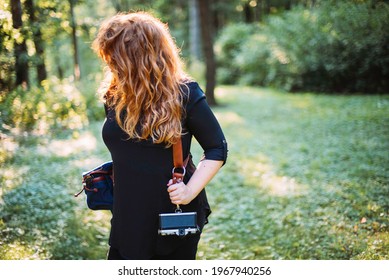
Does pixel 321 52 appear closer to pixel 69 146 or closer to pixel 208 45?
pixel 208 45

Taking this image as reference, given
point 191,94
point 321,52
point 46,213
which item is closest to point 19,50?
point 46,213

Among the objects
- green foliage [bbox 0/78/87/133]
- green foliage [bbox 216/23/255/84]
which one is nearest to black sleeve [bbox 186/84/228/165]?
green foliage [bbox 0/78/87/133]

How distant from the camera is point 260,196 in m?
5.87

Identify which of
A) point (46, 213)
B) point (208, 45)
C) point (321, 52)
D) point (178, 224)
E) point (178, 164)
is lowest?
point (46, 213)

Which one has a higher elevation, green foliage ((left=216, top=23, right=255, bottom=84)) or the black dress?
the black dress

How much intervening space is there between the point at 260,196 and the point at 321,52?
9876mm

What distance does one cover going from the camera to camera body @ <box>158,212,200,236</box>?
2.12 meters

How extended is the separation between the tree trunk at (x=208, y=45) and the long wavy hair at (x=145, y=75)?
35.8 feet

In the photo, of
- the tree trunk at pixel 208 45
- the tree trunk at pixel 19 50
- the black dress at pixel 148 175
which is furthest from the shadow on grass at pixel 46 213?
the tree trunk at pixel 208 45

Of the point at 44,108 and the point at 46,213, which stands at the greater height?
the point at 44,108

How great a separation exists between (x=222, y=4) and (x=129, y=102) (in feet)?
98.5

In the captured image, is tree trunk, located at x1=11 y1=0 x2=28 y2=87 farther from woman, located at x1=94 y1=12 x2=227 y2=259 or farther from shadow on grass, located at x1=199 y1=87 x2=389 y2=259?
shadow on grass, located at x1=199 y1=87 x2=389 y2=259

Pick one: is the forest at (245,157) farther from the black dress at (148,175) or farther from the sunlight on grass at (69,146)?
the black dress at (148,175)
